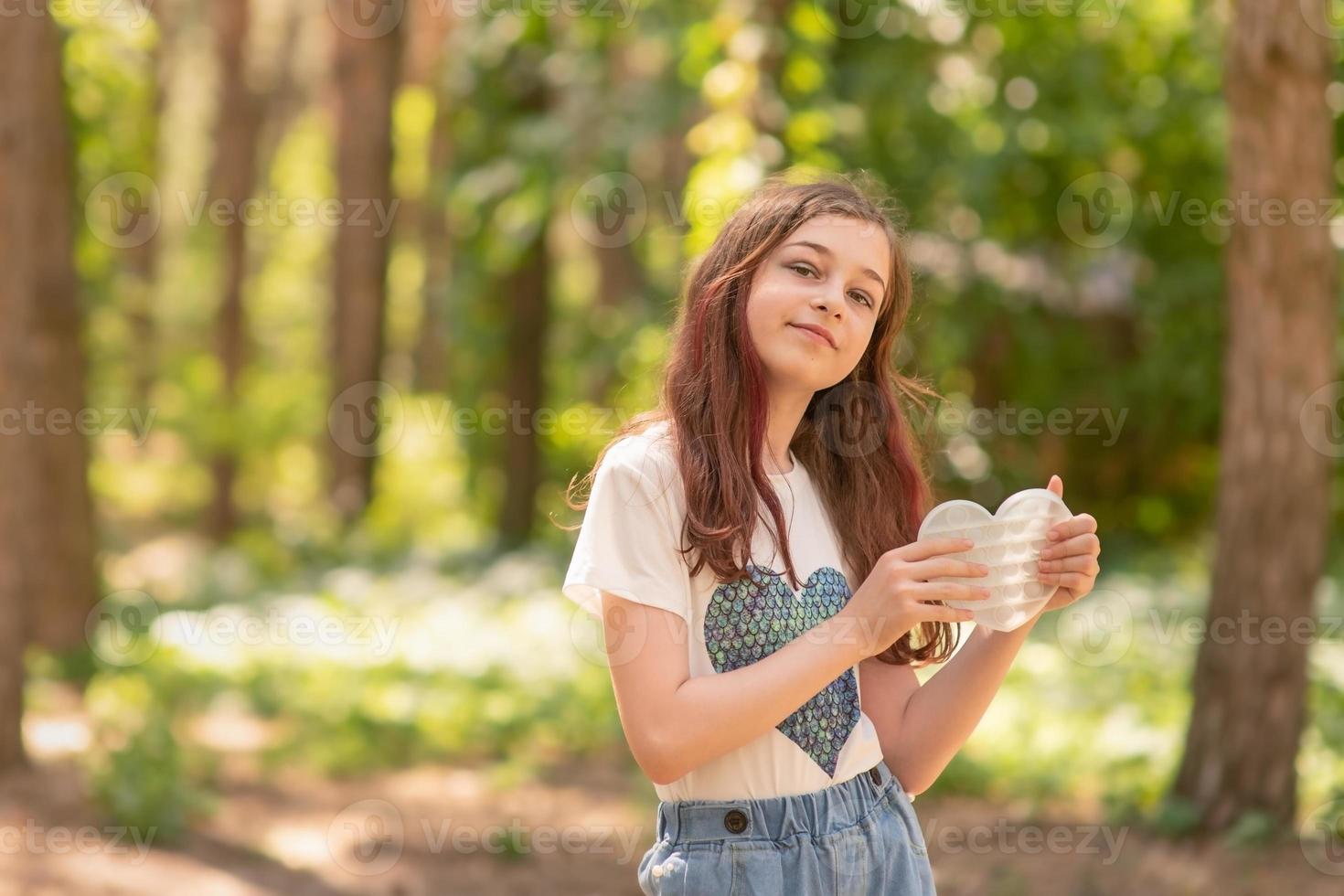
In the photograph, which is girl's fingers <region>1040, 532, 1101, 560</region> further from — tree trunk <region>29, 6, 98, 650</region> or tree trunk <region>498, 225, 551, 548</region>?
tree trunk <region>498, 225, 551, 548</region>

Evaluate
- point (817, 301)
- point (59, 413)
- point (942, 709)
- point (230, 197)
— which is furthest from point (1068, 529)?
point (230, 197)

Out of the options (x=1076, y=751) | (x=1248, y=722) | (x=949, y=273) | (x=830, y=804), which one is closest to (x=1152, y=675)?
(x=1076, y=751)

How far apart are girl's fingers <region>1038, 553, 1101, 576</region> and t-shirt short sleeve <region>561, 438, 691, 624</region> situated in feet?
1.58

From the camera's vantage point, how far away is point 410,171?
20375mm

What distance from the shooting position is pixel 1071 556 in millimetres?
1858

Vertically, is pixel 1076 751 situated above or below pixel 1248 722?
below

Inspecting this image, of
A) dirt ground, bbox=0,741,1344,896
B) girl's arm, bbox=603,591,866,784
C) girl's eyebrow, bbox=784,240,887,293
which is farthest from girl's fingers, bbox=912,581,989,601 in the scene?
dirt ground, bbox=0,741,1344,896

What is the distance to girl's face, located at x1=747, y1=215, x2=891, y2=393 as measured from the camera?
1.92m

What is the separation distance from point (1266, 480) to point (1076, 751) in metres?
1.74

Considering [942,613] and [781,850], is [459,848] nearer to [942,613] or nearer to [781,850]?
[781,850]

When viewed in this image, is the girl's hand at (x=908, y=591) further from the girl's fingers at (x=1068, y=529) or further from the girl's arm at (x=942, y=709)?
the girl's arm at (x=942, y=709)

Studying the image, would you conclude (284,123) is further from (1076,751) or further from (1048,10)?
(1076,751)

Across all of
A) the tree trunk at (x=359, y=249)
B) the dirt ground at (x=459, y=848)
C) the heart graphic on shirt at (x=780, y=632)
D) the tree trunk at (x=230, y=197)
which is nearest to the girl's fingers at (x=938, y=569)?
the heart graphic on shirt at (x=780, y=632)

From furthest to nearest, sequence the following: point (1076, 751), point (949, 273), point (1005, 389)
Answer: point (1005, 389)
point (949, 273)
point (1076, 751)
